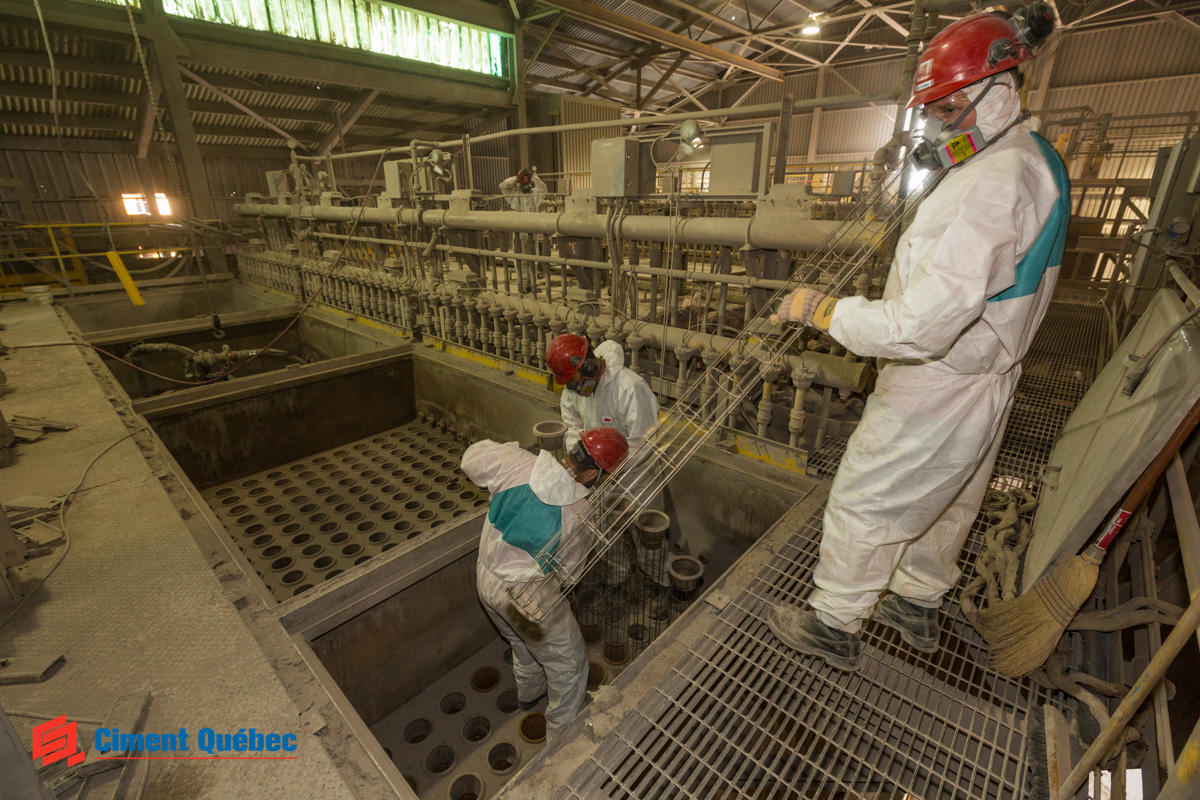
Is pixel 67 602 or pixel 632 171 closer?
pixel 67 602

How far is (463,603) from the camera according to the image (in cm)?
309

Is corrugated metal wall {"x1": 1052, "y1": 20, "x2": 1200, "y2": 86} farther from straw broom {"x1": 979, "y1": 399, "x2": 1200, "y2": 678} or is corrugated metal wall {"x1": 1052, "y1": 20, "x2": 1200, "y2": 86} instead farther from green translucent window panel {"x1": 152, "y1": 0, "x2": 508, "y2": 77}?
straw broom {"x1": 979, "y1": 399, "x2": 1200, "y2": 678}

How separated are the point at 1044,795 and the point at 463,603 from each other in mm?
2626

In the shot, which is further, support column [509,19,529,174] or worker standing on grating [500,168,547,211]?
support column [509,19,529,174]

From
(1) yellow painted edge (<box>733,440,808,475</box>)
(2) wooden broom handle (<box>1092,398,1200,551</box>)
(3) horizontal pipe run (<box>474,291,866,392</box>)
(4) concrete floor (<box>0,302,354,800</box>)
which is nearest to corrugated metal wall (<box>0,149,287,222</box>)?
(3) horizontal pipe run (<box>474,291,866,392</box>)

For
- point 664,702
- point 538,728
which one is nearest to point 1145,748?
point 664,702

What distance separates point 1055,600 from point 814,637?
722 millimetres

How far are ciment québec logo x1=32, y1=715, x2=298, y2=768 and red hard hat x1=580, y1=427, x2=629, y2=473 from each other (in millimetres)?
A: 1377

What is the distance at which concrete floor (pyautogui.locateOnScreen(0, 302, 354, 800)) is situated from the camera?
141 cm

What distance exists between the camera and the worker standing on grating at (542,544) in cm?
229

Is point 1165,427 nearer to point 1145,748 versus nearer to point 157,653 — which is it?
point 1145,748

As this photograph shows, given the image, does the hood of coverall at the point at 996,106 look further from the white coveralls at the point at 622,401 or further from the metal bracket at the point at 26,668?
the metal bracket at the point at 26,668

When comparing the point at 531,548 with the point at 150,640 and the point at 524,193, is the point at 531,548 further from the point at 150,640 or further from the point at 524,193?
the point at 524,193

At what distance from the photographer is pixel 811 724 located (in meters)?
1.64
